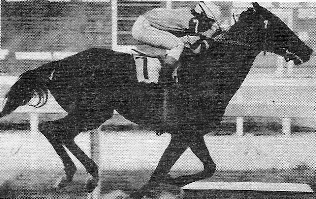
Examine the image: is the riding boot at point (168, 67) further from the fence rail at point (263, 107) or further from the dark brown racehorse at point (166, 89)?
the fence rail at point (263, 107)

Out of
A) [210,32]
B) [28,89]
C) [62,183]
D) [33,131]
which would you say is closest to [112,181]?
[62,183]

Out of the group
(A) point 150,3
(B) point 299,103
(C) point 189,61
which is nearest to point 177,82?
(C) point 189,61

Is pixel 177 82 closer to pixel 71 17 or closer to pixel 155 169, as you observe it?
pixel 155 169

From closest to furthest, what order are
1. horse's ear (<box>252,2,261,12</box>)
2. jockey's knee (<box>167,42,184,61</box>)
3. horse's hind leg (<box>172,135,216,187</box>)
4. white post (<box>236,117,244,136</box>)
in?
jockey's knee (<box>167,42,184,61</box>)
horse's ear (<box>252,2,261,12</box>)
horse's hind leg (<box>172,135,216,187</box>)
white post (<box>236,117,244,136</box>)

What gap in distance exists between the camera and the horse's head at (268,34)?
3459 millimetres

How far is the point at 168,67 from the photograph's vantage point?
3.38 m

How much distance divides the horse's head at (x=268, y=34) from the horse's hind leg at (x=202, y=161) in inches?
37.1

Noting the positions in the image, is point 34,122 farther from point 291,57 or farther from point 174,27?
point 291,57

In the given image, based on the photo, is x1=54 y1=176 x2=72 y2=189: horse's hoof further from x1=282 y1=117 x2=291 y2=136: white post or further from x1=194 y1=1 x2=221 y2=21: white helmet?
x1=282 y1=117 x2=291 y2=136: white post

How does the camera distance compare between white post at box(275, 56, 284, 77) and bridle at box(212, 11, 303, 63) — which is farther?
white post at box(275, 56, 284, 77)

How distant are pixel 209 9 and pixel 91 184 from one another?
1842mm

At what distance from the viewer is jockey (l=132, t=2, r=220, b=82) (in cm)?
341

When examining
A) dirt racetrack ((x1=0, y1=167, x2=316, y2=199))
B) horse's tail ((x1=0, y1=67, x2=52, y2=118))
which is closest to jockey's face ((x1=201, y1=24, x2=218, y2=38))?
dirt racetrack ((x1=0, y1=167, x2=316, y2=199))

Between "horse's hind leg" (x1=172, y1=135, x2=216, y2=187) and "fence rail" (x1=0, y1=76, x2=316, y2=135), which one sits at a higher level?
"fence rail" (x1=0, y1=76, x2=316, y2=135)
